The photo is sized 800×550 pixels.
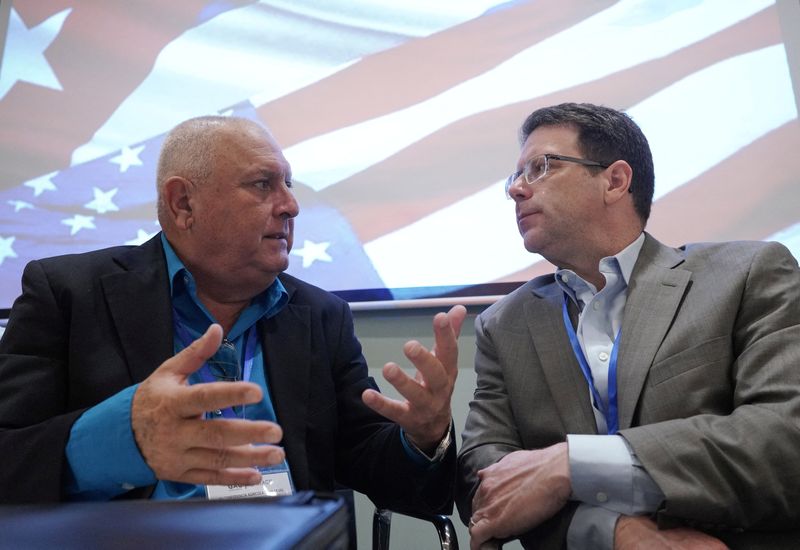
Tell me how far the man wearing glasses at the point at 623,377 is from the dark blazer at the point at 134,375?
0.25m

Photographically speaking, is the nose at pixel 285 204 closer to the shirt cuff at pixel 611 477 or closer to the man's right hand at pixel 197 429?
the man's right hand at pixel 197 429

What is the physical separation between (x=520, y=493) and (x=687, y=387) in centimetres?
41

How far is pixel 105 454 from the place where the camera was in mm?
1097

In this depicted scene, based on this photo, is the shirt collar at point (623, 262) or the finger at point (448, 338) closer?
the finger at point (448, 338)

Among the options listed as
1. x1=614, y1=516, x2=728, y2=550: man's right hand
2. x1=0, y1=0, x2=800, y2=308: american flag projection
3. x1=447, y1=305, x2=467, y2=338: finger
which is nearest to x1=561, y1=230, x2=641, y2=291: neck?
x1=0, y1=0, x2=800, y2=308: american flag projection

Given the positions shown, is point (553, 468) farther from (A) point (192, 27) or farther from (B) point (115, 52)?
(B) point (115, 52)

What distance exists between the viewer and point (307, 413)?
1606mm

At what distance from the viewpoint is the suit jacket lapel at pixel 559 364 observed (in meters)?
1.46

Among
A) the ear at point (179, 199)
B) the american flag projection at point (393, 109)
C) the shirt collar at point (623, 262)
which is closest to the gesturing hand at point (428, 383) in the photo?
the shirt collar at point (623, 262)

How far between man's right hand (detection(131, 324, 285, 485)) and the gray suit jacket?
682mm

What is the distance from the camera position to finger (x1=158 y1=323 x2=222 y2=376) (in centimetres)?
89

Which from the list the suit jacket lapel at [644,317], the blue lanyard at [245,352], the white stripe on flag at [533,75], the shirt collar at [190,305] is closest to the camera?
the suit jacket lapel at [644,317]

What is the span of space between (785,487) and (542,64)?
5.29 feet

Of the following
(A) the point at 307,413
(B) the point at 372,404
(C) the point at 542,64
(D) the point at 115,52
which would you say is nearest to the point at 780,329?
(B) the point at 372,404
